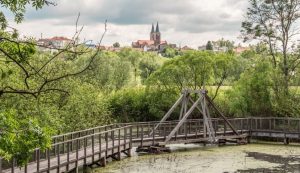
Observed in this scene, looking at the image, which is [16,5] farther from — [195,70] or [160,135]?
[195,70]

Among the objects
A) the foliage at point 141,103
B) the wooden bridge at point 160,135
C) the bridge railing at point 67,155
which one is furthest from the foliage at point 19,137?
the foliage at point 141,103

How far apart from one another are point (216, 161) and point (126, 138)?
18.0ft

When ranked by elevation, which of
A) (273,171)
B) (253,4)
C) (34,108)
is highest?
(253,4)

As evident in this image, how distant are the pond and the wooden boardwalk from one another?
0.73 metres

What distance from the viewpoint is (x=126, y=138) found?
2706 cm

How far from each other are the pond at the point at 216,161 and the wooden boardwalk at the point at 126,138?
726 mm

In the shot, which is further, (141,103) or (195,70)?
(141,103)

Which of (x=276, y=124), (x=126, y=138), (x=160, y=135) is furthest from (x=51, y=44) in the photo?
(x=276, y=124)

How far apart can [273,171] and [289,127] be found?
11.4 m

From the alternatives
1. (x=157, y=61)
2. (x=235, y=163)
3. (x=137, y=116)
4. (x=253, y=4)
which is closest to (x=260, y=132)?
(x=235, y=163)

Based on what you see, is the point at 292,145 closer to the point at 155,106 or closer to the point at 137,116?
the point at 155,106

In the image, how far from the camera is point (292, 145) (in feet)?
105

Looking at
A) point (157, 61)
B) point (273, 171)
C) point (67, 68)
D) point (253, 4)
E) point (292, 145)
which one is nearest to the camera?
point (273, 171)

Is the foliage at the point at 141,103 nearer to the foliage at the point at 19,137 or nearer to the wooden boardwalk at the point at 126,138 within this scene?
the wooden boardwalk at the point at 126,138
